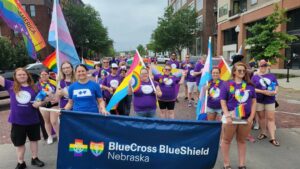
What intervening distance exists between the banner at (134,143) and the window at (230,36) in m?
37.0

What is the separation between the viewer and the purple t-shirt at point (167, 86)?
6.78 meters

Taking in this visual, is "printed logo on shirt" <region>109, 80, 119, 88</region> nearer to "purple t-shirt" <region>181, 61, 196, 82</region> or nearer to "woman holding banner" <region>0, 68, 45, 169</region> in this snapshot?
"woman holding banner" <region>0, 68, 45, 169</region>

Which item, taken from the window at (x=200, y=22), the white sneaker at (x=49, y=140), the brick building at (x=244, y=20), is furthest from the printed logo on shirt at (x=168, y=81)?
the window at (x=200, y=22)

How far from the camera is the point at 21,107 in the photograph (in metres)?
4.58

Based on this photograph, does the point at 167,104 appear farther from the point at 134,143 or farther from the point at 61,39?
the point at 134,143

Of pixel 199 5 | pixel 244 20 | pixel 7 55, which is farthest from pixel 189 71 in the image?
pixel 199 5

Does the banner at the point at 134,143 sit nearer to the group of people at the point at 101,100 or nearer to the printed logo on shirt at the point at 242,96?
the group of people at the point at 101,100

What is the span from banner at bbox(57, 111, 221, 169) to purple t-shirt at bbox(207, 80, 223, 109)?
2069mm

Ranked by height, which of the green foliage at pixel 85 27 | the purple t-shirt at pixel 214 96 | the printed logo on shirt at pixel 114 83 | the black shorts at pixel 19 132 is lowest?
the black shorts at pixel 19 132

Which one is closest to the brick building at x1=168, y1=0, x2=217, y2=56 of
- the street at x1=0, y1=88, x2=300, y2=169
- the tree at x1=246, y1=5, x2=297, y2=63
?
the tree at x1=246, y1=5, x2=297, y2=63

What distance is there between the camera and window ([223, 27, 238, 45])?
128ft

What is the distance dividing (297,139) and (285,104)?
181 inches

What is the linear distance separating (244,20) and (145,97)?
104 ft

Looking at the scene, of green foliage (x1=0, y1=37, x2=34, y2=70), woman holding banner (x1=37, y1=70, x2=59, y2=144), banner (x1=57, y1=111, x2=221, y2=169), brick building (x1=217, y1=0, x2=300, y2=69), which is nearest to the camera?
banner (x1=57, y1=111, x2=221, y2=169)
